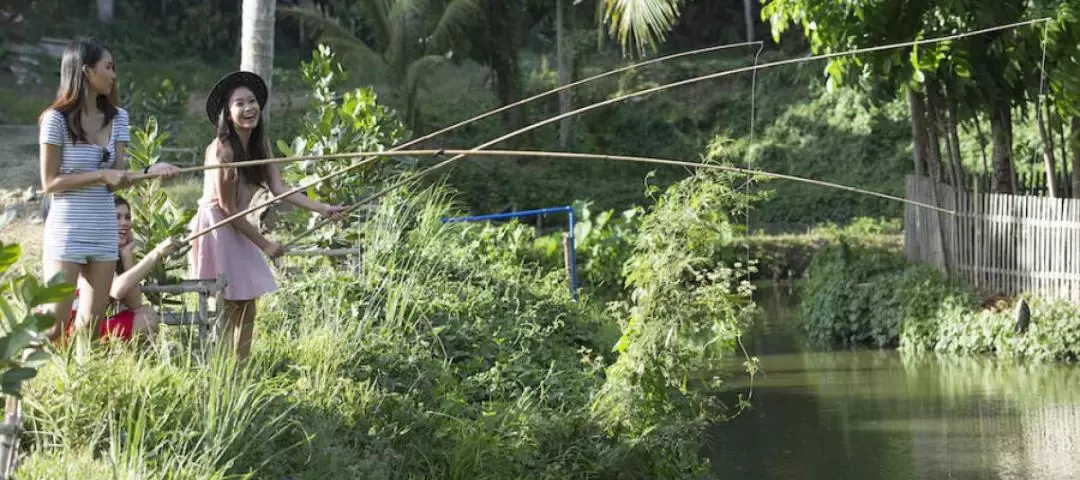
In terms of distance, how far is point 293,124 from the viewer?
26703mm

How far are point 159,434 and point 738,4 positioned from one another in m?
28.2

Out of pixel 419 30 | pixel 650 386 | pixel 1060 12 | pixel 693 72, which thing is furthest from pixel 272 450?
pixel 693 72

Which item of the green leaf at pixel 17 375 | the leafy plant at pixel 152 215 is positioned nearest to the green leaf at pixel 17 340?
the green leaf at pixel 17 375

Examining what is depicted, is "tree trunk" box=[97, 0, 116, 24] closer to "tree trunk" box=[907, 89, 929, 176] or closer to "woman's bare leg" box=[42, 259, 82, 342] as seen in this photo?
"tree trunk" box=[907, 89, 929, 176]

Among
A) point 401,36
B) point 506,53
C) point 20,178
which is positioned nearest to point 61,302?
point 20,178

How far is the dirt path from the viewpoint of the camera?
1502 cm

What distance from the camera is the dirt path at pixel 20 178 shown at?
1502 centimetres

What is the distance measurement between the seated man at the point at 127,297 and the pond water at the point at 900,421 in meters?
4.00

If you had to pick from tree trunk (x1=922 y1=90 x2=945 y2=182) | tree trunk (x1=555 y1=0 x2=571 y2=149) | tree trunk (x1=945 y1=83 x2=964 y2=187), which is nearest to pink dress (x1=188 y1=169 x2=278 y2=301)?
tree trunk (x1=945 y1=83 x2=964 y2=187)

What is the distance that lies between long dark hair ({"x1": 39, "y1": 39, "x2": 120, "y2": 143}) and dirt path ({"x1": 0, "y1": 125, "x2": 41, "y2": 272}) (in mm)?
6388

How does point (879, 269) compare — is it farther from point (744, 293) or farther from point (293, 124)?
point (293, 124)

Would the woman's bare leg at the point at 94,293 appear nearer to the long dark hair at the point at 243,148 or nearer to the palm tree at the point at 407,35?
the long dark hair at the point at 243,148

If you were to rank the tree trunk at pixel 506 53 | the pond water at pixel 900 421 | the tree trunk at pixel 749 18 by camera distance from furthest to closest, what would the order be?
1. the tree trunk at pixel 749 18
2. the tree trunk at pixel 506 53
3. the pond water at pixel 900 421

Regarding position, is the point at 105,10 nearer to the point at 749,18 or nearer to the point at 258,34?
the point at 749,18
